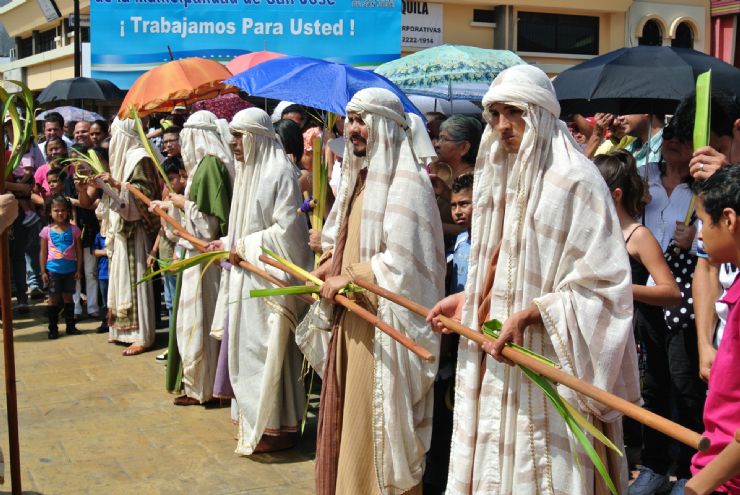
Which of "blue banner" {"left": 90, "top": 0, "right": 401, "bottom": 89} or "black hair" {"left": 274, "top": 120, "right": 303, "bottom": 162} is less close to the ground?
"blue banner" {"left": 90, "top": 0, "right": 401, "bottom": 89}

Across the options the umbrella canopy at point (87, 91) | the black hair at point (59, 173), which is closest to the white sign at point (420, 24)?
the umbrella canopy at point (87, 91)

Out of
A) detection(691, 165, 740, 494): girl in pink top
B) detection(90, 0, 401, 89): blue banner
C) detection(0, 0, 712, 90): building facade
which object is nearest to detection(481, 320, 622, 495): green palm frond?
detection(691, 165, 740, 494): girl in pink top

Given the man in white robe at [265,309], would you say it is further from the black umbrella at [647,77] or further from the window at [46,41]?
the window at [46,41]

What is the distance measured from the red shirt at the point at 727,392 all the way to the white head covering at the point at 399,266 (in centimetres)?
186

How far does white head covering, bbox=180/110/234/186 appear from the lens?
6.78m

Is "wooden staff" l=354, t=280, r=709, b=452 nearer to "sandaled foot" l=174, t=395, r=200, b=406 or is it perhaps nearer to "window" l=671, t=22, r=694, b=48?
"sandaled foot" l=174, t=395, r=200, b=406

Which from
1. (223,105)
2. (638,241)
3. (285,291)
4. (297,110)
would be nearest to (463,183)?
(638,241)

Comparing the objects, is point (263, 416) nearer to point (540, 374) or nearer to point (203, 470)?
point (203, 470)


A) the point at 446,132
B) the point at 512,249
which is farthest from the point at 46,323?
the point at 512,249

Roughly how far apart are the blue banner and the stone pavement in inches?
242

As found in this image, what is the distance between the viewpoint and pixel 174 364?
282 inches

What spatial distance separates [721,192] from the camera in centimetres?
270

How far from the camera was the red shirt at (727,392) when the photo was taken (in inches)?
101

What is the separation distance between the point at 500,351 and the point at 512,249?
474 mm
